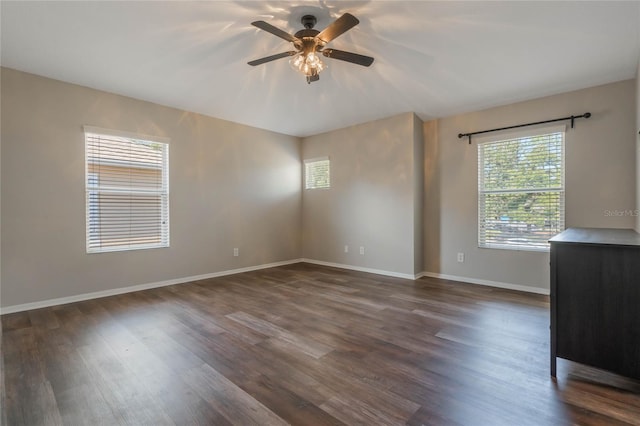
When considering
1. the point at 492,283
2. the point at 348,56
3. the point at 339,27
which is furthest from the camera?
the point at 492,283

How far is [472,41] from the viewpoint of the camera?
269 cm

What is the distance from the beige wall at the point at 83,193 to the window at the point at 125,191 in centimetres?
10

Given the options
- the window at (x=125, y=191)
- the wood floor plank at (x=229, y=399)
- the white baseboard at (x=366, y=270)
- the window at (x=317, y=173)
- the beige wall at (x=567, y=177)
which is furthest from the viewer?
the window at (x=317, y=173)

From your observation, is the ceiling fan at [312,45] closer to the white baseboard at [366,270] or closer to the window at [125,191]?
the window at [125,191]

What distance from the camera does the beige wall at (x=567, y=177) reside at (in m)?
3.41

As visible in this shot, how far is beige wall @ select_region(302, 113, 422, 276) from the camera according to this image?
4668 mm

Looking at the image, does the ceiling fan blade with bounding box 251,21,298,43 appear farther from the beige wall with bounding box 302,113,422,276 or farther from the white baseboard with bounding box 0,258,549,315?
the white baseboard with bounding box 0,258,549,315

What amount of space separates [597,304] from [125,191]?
492 cm

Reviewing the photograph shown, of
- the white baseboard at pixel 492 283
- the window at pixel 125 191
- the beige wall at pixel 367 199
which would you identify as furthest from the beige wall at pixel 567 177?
the window at pixel 125 191

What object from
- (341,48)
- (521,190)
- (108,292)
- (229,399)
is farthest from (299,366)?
(521,190)

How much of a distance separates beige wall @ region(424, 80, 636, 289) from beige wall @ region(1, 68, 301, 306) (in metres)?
2.90

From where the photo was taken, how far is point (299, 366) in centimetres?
211

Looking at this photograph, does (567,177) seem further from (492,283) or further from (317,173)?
(317,173)

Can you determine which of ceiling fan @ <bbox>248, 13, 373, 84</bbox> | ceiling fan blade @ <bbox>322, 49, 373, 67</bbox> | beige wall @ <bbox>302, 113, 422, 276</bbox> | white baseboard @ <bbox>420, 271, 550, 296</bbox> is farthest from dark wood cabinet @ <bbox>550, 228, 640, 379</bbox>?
beige wall @ <bbox>302, 113, 422, 276</bbox>
